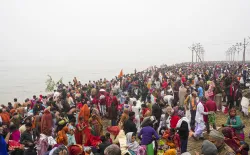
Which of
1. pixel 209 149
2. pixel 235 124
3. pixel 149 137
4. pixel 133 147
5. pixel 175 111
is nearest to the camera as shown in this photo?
pixel 209 149

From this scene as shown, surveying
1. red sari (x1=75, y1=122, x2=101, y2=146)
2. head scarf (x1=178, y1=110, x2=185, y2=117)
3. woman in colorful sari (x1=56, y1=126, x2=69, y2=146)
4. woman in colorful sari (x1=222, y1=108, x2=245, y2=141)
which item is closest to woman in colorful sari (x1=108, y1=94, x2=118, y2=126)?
red sari (x1=75, y1=122, x2=101, y2=146)

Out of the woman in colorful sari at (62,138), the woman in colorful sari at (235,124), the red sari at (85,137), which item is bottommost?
the red sari at (85,137)

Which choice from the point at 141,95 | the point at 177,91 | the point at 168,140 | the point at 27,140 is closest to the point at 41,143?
the point at 27,140

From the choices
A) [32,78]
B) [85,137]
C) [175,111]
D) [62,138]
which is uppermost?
[175,111]

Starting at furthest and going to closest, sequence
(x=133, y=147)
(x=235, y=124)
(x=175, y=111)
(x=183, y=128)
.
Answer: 1. (x=175, y=111)
2. (x=183, y=128)
3. (x=235, y=124)
4. (x=133, y=147)

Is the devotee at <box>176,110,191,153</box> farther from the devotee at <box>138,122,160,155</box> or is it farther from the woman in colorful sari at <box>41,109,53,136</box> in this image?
the woman in colorful sari at <box>41,109,53,136</box>

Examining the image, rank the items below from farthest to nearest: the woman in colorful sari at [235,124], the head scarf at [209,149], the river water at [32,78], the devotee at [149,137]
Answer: the river water at [32,78], the woman in colorful sari at [235,124], the devotee at [149,137], the head scarf at [209,149]

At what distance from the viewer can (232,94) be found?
36.2ft

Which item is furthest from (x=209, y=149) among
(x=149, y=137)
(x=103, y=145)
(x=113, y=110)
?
(x=113, y=110)

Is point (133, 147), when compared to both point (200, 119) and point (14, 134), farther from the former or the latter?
point (14, 134)

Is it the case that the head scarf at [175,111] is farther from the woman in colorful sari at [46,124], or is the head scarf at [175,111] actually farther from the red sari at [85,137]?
the woman in colorful sari at [46,124]

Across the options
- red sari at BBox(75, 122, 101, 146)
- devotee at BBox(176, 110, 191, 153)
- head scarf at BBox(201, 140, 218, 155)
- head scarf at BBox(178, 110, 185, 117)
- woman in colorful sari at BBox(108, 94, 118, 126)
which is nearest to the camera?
head scarf at BBox(201, 140, 218, 155)

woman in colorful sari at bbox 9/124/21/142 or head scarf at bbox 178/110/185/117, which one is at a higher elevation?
head scarf at bbox 178/110/185/117

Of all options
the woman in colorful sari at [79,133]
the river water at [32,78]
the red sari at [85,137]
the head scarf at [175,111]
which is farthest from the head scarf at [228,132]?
the river water at [32,78]
